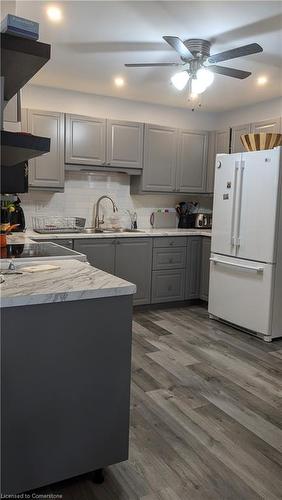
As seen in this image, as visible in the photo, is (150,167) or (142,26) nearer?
(142,26)

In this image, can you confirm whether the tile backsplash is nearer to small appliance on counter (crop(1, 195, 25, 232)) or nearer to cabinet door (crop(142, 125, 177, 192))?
small appliance on counter (crop(1, 195, 25, 232))

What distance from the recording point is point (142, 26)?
2.76m

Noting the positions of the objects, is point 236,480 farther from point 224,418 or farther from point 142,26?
point 142,26

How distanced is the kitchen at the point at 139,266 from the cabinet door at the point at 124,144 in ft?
0.08

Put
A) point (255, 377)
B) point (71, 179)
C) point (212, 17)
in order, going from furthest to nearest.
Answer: point (71, 179)
point (255, 377)
point (212, 17)

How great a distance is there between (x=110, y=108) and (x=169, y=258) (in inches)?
77.3

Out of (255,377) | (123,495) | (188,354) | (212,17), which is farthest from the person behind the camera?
(188,354)

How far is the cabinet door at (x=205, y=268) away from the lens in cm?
479

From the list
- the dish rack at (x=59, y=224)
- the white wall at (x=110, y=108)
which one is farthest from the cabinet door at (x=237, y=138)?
the dish rack at (x=59, y=224)

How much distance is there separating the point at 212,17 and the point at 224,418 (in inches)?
101

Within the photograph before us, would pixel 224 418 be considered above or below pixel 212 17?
below

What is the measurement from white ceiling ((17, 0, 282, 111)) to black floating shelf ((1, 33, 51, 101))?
3.27ft

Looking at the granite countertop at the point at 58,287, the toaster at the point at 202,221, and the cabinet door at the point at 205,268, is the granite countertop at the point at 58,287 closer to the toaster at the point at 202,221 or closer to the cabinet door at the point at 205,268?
the cabinet door at the point at 205,268

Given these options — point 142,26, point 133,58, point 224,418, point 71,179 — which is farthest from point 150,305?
point 142,26
